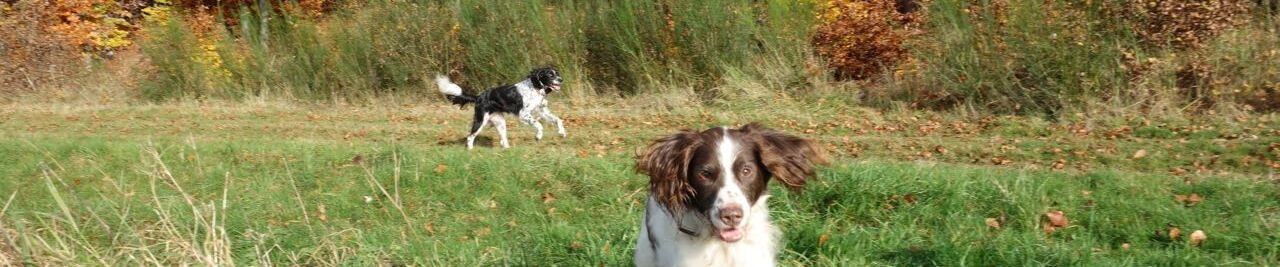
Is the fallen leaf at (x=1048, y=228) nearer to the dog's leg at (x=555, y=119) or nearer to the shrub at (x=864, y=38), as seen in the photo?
the dog's leg at (x=555, y=119)

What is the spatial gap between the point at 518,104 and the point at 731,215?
865 cm

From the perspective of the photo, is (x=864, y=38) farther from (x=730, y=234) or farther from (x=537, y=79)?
(x=730, y=234)

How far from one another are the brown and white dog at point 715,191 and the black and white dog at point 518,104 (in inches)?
312

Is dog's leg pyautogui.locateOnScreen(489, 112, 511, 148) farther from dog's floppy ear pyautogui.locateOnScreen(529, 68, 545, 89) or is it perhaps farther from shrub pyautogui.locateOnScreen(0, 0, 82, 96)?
shrub pyautogui.locateOnScreen(0, 0, 82, 96)

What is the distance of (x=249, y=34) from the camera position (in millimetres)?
21781

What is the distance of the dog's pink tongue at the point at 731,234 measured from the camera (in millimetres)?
3645

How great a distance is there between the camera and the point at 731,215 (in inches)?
140

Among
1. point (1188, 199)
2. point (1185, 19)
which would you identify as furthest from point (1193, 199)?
point (1185, 19)

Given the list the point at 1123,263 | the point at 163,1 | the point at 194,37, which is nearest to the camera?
the point at 1123,263

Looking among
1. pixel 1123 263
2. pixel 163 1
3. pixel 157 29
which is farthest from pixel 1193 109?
pixel 163 1

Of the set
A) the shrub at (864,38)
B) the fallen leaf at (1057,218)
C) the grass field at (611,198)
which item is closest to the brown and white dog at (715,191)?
the grass field at (611,198)

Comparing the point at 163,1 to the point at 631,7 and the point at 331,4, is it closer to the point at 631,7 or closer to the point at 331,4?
the point at 331,4

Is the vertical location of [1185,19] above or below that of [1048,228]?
below

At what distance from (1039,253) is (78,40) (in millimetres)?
23816
